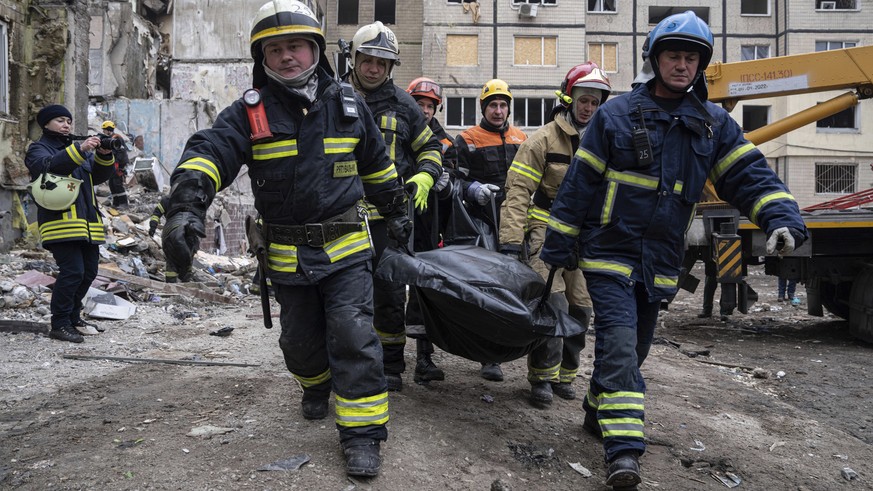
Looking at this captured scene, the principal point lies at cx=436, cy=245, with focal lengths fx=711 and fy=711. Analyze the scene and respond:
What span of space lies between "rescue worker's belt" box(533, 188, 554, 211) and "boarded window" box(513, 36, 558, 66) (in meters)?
24.3

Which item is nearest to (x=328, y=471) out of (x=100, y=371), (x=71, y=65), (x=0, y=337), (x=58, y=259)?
(x=100, y=371)

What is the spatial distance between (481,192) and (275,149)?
1933 mm

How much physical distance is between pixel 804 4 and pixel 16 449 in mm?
31440

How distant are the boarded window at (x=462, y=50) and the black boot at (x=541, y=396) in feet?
81.0

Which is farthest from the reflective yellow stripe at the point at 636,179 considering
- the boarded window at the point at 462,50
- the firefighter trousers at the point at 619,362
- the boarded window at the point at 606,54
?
the boarded window at the point at 606,54

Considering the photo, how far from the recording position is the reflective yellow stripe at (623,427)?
9.95ft

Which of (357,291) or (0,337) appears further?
(0,337)

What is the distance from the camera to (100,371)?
4977 millimetres

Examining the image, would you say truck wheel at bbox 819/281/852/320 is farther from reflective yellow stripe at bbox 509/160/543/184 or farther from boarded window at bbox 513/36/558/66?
boarded window at bbox 513/36/558/66

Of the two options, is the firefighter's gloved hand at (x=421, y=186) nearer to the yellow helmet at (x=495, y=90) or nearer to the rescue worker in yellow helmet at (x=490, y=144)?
the rescue worker in yellow helmet at (x=490, y=144)

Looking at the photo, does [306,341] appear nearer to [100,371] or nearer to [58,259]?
[100,371]

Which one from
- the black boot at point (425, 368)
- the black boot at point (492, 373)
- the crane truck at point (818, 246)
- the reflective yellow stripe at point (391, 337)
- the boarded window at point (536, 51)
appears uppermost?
the boarded window at point (536, 51)

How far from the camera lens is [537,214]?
4648mm

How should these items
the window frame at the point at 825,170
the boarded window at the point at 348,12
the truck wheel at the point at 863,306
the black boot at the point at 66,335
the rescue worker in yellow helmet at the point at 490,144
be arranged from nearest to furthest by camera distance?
the rescue worker in yellow helmet at the point at 490,144
the black boot at the point at 66,335
the truck wheel at the point at 863,306
the window frame at the point at 825,170
the boarded window at the point at 348,12
